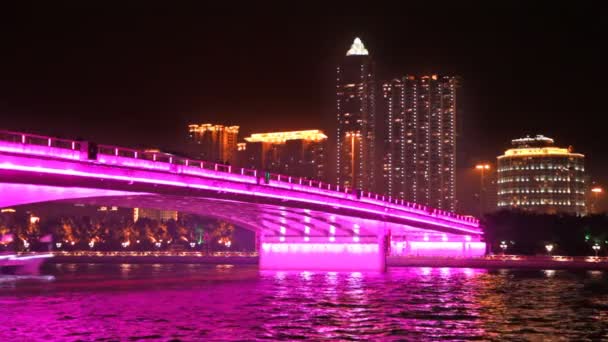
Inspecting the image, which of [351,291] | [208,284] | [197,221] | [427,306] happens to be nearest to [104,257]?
[197,221]

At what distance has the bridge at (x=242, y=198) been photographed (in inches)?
1900

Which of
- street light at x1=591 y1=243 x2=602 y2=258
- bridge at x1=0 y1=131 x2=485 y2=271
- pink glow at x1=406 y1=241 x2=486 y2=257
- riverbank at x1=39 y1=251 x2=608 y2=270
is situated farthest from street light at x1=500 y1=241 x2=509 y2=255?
riverbank at x1=39 y1=251 x2=608 y2=270

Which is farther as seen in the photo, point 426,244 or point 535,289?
point 426,244

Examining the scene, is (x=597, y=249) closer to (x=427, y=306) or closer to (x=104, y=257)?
(x=104, y=257)

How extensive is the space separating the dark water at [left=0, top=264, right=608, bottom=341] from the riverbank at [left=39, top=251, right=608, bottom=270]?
36.1 m

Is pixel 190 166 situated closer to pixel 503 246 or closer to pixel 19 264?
pixel 19 264

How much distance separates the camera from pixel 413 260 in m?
112

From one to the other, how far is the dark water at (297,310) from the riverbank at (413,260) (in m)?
36.1

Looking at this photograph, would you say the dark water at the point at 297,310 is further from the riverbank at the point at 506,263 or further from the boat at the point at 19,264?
the riverbank at the point at 506,263

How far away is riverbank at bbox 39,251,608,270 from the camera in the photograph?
4259 inches

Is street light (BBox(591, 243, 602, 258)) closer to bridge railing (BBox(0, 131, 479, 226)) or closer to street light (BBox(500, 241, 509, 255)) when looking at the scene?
street light (BBox(500, 241, 509, 255))

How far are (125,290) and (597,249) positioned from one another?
99.3 m

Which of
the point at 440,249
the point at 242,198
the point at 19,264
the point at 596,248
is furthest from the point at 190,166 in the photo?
the point at 596,248

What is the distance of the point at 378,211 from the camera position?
90688 mm
